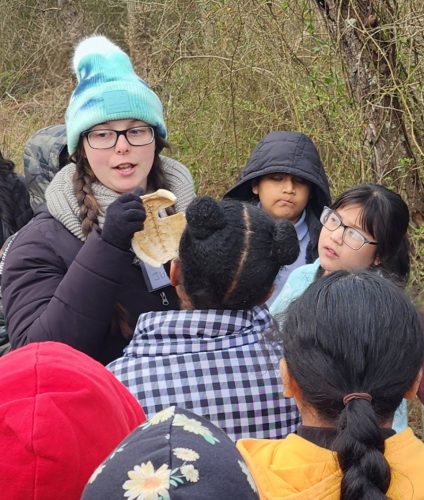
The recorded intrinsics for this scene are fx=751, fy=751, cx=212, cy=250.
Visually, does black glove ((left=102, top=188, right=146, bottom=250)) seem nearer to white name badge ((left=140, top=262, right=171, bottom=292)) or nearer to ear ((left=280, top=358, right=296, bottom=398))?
white name badge ((left=140, top=262, right=171, bottom=292))

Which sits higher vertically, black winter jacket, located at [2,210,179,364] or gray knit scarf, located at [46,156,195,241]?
gray knit scarf, located at [46,156,195,241]

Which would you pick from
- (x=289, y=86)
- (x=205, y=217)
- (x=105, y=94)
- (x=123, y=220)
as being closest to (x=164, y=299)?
(x=123, y=220)

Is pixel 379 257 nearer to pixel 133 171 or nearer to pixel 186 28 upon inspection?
pixel 133 171

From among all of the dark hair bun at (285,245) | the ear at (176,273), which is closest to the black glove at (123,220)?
the ear at (176,273)

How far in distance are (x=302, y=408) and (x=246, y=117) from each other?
14.3ft

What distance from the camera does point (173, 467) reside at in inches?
37.2

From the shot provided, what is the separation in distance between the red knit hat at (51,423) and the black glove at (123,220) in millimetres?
752

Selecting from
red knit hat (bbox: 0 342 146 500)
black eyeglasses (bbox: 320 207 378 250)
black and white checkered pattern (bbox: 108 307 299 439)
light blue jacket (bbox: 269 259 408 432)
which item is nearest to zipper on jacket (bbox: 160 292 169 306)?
light blue jacket (bbox: 269 259 408 432)

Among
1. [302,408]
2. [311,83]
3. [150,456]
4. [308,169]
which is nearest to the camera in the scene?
[150,456]

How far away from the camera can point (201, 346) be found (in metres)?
1.79

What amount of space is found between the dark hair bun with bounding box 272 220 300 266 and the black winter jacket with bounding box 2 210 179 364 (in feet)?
1.46

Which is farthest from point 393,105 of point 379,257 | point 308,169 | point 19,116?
point 19,116

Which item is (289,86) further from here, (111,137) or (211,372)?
(211,372)

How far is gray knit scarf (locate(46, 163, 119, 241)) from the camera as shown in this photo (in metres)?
2.35
